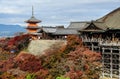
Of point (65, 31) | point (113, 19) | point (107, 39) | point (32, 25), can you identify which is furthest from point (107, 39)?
point (32, 25)

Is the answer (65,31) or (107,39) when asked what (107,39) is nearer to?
(107,39)

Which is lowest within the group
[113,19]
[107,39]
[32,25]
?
[107,39]

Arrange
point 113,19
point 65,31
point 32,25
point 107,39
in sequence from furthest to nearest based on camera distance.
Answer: point 32,25 → point 65,31 → point 113,19 → point 107,39

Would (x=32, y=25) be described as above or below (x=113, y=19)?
below

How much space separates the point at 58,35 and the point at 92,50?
14.3m

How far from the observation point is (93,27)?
50969mm

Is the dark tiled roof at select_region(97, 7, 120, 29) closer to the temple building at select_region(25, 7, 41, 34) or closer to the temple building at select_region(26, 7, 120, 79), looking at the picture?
the temple building at select_region(26, 7, 120, 79)

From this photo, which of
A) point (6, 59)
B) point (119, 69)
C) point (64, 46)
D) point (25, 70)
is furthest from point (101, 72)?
point (6, 59)

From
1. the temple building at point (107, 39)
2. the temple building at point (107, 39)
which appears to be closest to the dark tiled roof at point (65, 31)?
the temple building at point (107, 39)

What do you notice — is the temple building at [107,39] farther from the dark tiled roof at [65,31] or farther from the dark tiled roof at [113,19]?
the dark tiled roof at [65,31]

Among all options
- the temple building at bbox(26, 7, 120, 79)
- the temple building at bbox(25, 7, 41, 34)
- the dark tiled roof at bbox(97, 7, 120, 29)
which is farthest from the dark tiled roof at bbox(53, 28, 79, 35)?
the temple building at bbox(25, 7, 41, 34)

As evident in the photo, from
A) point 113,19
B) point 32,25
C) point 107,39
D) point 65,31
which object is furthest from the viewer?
point 32,25

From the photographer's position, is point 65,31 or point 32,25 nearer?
point 65,31

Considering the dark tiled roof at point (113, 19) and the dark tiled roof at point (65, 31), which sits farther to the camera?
the dark tiled roof at point (65, 31)
